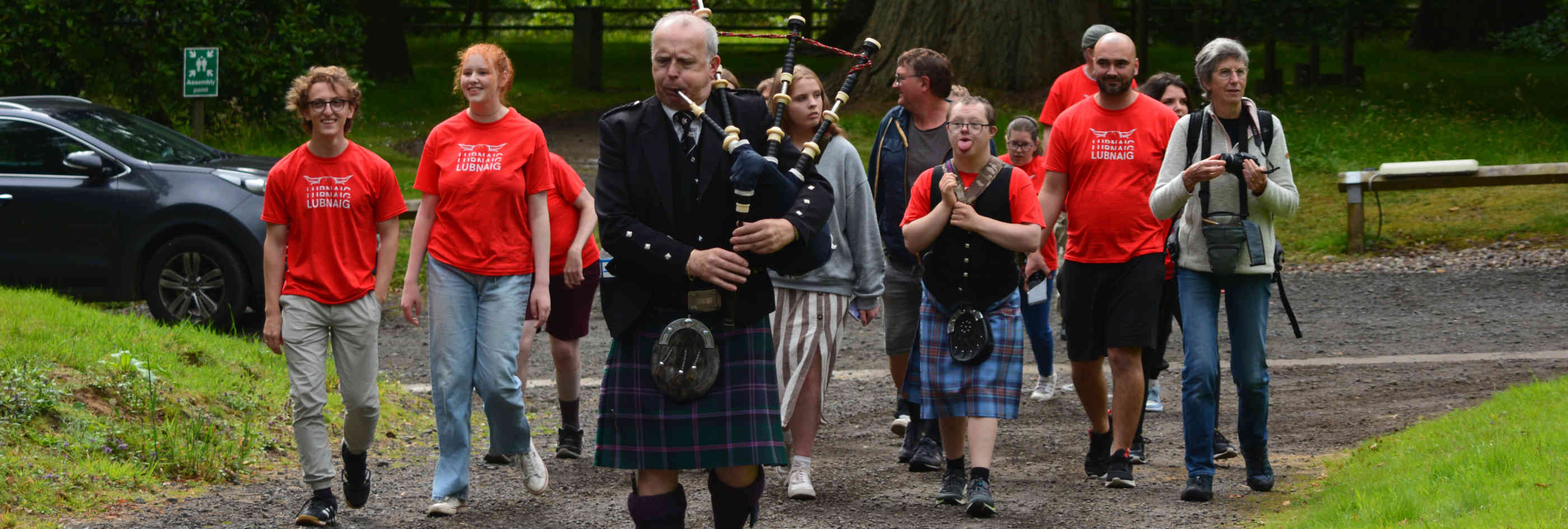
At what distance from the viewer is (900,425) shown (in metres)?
7.38

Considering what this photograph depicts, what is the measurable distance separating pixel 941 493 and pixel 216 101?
46.3 ft

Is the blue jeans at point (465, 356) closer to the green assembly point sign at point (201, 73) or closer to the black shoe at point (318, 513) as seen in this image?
the black shoe at point (318, 513)

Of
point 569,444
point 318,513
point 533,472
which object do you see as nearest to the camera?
point 318,513

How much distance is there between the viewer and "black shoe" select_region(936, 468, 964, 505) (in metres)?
6.01

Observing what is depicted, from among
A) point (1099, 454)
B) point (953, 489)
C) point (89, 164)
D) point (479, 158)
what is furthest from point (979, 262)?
point (89, 164)

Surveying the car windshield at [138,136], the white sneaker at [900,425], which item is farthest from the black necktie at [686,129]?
the car windshield at [138,136]

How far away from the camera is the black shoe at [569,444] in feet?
23.4

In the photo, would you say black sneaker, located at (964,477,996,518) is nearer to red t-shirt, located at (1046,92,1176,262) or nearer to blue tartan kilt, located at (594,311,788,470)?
red t-shirt, located at (1046,92,1176,262)

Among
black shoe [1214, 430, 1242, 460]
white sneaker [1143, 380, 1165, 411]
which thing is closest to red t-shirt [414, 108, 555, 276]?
black shoe [1214, 430, 1242, 460]

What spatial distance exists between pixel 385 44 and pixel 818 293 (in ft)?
73.5

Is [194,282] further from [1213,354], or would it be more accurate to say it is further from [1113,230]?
[1213,354]

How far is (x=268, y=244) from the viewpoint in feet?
18.9

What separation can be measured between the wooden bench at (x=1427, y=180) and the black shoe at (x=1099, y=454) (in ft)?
25.6

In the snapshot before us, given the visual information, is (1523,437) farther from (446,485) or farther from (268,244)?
(268,244)
